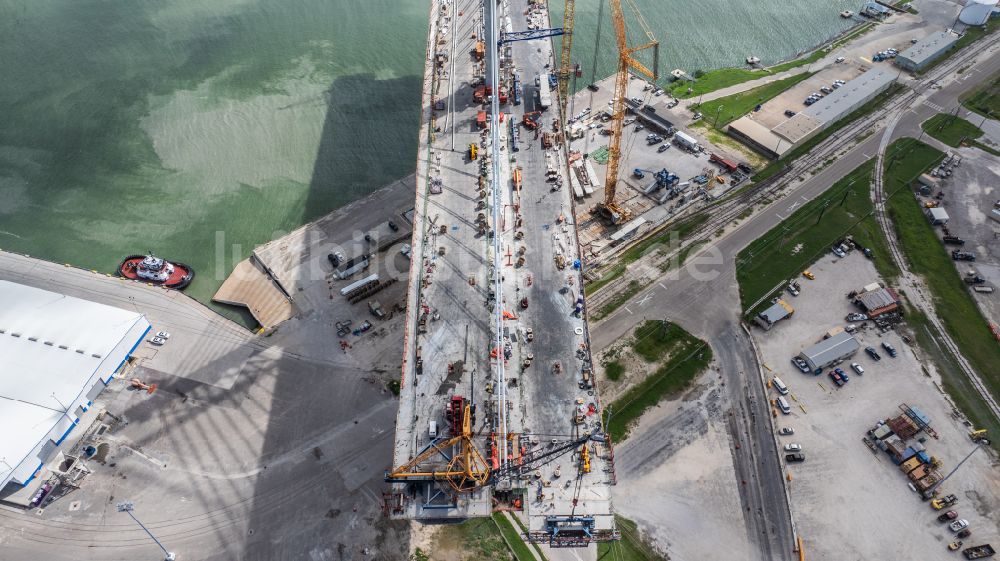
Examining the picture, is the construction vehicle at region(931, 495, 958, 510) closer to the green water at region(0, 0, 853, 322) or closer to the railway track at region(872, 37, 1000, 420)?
the railway track at region(872, 37, 1000, 420)

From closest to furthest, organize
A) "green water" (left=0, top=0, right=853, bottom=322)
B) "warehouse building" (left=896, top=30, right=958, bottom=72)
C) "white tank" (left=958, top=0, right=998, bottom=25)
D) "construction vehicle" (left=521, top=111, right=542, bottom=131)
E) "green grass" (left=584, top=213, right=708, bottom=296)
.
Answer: "green grass" (left=584, top=213, right=708, bottom=296)
"construction vehicle" (left=521, top=111, right=542, bottom=131)
"green water" (left=0, top=0, right=853, bottom=322)
"warehouse building" (left=896, top=30, right=958, bottom=72)
"white tank" (left=958, top=0, right=998, bottom=25)

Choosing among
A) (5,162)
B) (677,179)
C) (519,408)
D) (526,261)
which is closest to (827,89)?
(677,179)

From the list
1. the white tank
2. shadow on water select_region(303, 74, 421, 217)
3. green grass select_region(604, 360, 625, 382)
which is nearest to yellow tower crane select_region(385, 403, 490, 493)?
green grass select_region(604, 360, 625, 382)

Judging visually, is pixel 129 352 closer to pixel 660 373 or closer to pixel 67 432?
pixel 67 432

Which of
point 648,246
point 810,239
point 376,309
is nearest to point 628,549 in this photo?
point 376,309

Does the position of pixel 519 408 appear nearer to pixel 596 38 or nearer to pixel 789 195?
pixel 789 195
